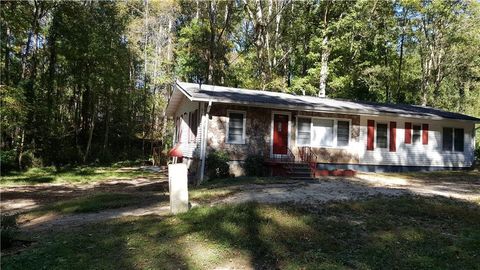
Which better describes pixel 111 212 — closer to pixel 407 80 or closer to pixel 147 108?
pixel 147 108

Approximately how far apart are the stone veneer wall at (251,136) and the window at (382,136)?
2.15 meters

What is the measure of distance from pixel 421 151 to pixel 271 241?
15918 millimetres

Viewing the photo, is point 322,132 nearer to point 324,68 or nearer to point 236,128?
point 236,128

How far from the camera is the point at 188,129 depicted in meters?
20.8

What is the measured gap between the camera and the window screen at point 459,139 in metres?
20.7

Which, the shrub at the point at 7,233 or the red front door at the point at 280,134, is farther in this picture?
the red front door at the point at 280,134

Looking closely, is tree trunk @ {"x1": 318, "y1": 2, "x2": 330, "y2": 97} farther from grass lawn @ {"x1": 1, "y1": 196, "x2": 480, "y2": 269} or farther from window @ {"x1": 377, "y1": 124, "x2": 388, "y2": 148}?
grass lawn @ {"x1": 1, "y1": 196, "x2": 480, "y2": 269}

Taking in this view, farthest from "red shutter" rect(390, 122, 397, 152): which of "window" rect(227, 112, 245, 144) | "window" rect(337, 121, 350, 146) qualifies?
"window" rect(227, 112, 245, 144)

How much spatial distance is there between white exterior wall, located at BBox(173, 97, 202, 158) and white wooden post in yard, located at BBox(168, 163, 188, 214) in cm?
796

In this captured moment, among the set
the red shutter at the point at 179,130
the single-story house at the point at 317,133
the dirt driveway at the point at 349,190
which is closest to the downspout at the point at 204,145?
the single-story house at the point at 317,133

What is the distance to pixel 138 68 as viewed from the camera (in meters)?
41.4

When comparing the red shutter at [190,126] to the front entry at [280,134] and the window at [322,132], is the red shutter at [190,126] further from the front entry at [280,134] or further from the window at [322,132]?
the window at [322,132]

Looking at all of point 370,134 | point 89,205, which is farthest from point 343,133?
point 89,205

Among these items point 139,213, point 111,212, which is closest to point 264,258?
point 139,213
